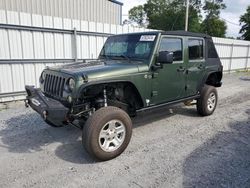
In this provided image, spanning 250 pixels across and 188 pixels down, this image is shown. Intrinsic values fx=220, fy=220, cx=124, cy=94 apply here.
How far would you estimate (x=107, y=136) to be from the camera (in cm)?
358

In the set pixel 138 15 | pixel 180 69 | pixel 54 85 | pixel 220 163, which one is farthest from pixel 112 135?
pixel 138 15

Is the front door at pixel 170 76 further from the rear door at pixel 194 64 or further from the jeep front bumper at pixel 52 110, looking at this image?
the jeep front bumper at pixel 52 110

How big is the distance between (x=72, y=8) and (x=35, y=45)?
4893mm

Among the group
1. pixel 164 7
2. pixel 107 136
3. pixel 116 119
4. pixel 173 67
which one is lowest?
pixel 107 136

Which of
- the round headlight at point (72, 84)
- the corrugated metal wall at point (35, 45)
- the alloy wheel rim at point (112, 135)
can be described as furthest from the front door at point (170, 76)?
the corrugated metal wall at point (35, 45)

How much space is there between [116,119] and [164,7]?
5019 cm

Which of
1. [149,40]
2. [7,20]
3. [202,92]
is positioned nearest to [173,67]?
[149,40]

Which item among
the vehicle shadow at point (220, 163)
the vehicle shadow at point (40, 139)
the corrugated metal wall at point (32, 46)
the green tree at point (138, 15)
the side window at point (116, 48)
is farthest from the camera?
the green tree at point (138, 15)

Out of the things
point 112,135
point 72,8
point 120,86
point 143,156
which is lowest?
point 143,156

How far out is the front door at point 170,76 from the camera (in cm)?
431

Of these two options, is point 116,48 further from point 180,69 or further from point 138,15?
point 138,15

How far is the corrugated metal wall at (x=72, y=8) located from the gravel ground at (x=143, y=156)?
583cm

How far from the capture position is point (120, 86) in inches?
156

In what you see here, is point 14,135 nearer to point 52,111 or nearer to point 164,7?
point 52,111
